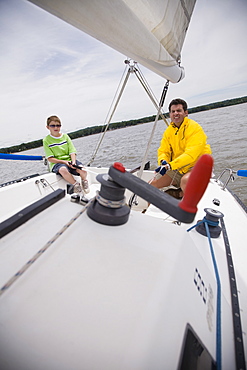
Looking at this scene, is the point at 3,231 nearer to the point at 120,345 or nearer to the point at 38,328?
the point at 38,328

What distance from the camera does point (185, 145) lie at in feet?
7.77

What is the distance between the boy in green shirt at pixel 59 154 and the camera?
295 centimetres

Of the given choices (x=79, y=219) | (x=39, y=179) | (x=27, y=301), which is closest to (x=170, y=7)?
(x=79, y=219)

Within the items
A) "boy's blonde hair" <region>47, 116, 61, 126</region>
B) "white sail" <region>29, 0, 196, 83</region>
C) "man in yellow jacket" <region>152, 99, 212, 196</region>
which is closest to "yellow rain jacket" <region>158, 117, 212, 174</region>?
"man in yellow jacket" <region>152, 99, 212, 196</region>

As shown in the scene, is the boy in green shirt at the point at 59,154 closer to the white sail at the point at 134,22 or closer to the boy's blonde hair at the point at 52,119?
the boy's blonde hair at the point at 52,119

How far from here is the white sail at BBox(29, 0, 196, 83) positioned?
24.8 inches

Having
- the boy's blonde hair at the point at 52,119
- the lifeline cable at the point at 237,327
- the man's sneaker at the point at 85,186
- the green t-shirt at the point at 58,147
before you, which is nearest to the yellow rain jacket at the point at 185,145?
the man's sneaker at the point at 85,186

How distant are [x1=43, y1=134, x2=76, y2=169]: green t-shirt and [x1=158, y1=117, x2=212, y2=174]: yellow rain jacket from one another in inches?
61.3

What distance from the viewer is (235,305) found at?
0.73m

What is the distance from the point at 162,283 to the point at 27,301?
318 millimetres

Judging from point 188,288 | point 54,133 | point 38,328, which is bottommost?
point 38,328

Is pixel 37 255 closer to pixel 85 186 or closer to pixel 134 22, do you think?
pixel 134 22

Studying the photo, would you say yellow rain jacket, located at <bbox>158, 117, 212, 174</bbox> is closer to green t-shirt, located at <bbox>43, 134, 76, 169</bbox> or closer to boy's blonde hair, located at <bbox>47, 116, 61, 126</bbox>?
green t-shirt, located at <bbox>43, 134, 76, 169</bbox>

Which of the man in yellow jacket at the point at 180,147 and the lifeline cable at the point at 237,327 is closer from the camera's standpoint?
the lifeline cable at the point at 237,327
